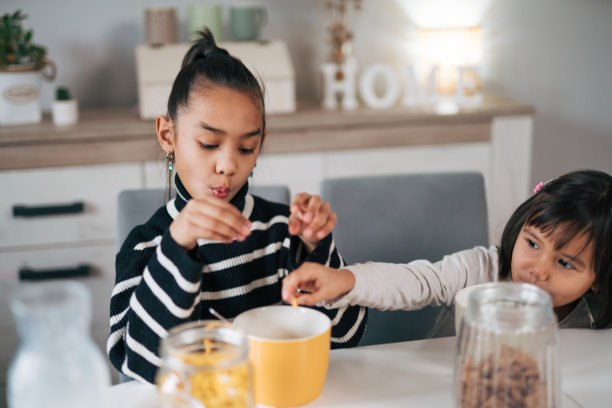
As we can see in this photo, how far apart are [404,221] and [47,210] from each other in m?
1.25

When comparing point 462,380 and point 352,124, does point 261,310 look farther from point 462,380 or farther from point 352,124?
point 352,124

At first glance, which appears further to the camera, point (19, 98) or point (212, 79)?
point (19, 98)

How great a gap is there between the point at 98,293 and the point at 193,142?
1357 millimetres

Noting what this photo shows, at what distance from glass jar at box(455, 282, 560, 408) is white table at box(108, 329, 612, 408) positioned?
12 centimetres

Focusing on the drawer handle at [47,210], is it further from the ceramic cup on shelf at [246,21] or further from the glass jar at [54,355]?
the glass jar at [54,355]

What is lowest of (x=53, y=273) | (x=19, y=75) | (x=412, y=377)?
(x=53, y=273)

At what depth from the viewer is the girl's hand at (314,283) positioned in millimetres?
845

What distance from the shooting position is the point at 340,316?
1.02 m

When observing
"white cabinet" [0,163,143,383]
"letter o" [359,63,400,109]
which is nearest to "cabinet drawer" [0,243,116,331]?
"white cabinet" [0,163,143,383]

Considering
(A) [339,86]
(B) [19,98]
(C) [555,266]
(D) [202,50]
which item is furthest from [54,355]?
(A) [339,86]

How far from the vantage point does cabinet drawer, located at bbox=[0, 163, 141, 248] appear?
2057mm

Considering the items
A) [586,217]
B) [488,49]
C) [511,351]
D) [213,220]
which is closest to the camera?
[511,351]

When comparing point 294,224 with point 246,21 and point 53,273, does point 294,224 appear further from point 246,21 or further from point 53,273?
point 246,21

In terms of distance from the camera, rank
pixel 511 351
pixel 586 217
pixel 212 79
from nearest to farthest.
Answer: pixel 511 351, pixel 212 79, pixel 586 217
